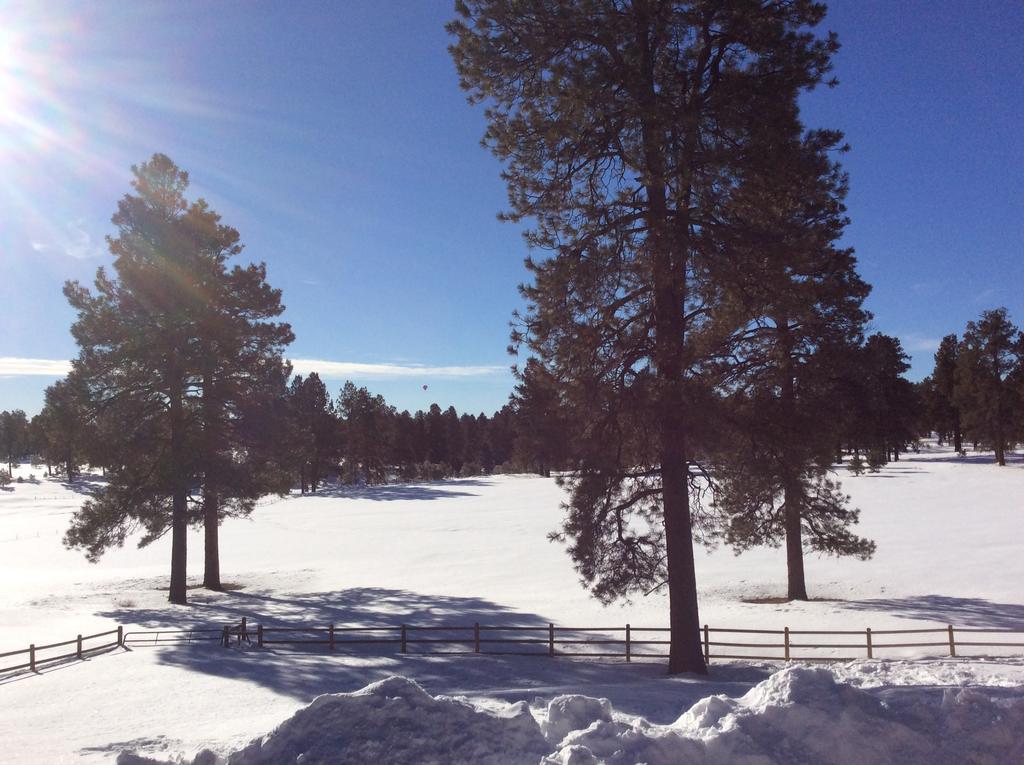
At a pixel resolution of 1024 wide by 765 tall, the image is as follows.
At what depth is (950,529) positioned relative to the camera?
112ft

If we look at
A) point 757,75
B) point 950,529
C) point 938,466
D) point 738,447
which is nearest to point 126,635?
point 738,447

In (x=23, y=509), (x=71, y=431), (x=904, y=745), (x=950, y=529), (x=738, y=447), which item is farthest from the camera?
(x=23, y=509)

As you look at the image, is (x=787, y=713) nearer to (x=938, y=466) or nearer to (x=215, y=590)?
(x=215, y=590)

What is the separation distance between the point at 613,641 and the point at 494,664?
3.12m

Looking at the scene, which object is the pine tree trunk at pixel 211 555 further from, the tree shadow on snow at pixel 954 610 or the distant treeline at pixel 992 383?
the distant treeline at pixel 992 383

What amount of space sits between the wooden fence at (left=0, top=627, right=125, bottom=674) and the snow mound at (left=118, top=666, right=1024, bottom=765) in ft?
38.1

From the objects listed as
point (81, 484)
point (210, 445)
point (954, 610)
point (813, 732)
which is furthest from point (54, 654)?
point (81, 484)

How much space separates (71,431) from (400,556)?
17478mm

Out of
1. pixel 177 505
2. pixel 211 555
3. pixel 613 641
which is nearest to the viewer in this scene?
pixel 613 641

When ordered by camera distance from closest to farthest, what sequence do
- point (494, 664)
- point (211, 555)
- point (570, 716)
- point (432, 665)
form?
point (570, 716) → point (432, 665) → point (494, 664) → point (211, 555)

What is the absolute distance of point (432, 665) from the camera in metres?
15.0

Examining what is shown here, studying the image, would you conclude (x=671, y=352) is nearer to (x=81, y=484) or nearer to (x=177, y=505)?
(x=177, y=505)

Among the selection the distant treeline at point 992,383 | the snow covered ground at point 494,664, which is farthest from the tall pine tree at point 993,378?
the snow covered ground at point 494,664

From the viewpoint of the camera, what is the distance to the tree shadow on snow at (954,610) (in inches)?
679
